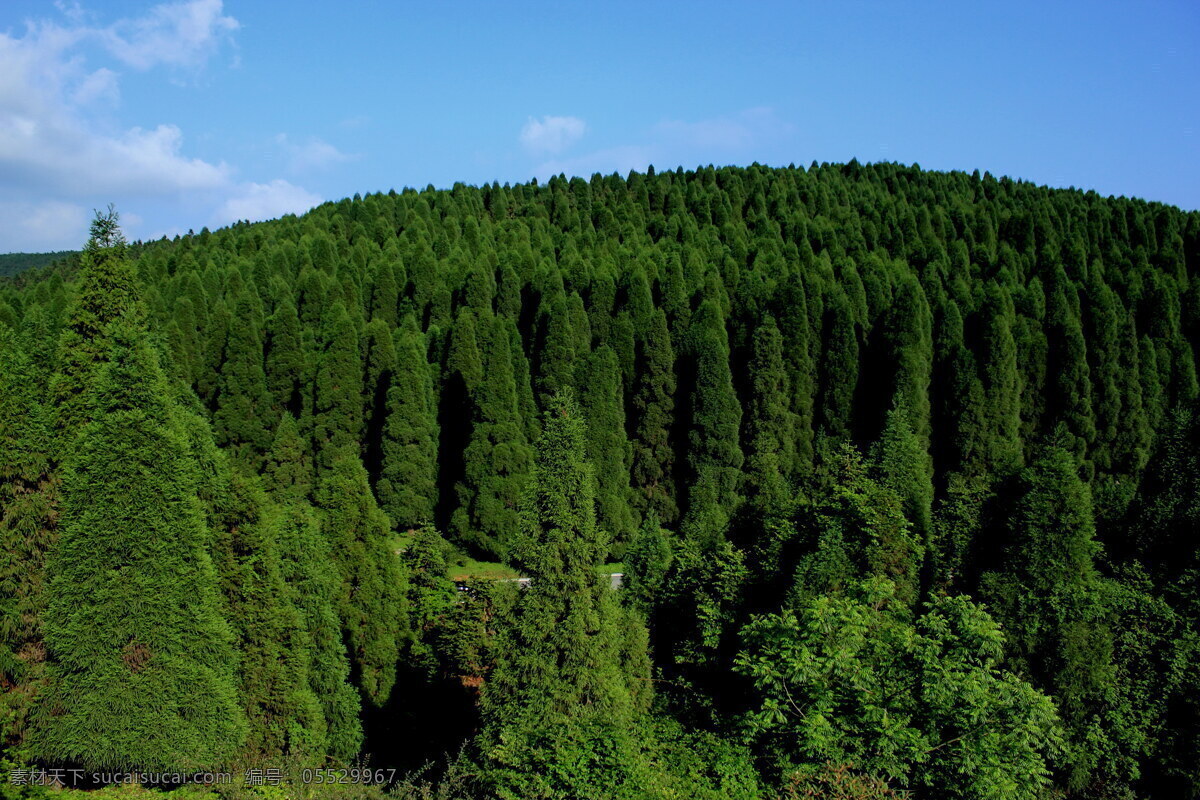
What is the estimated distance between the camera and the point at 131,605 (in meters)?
10.9

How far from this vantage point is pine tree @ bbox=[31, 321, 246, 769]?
35.5ft

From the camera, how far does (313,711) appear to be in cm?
1318

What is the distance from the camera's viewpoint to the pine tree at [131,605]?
35.5 feet

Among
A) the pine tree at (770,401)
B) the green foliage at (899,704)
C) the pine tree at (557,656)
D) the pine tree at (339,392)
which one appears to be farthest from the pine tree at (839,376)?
the pine tree at (557,656)

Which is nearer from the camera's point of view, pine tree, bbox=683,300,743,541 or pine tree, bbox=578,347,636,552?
pine tree, bbox=578,347,636,552

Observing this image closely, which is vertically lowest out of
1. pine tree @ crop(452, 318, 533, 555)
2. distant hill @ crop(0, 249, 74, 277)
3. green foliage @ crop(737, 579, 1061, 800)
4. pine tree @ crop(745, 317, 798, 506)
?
green foliage @ crop(737, 579, 1061, 800)

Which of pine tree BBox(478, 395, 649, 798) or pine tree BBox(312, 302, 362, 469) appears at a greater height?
pine tree BBox(312, 302, 362, 469)

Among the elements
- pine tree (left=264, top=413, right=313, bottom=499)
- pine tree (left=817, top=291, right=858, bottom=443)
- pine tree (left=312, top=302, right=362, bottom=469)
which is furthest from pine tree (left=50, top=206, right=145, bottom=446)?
pine tree (left=817, top=291, right=858, bottom=443)

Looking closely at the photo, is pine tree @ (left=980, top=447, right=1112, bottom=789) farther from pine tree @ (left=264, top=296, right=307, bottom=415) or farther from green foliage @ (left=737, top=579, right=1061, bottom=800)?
pine tree @ (left=264, top=296, right=307, bottom=415)

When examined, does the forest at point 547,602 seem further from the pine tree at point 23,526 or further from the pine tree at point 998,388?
the pine tree at point 998,388

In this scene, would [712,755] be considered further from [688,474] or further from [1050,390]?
[1050,390]

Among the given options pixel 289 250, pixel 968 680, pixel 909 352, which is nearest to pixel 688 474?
pixel 909 352

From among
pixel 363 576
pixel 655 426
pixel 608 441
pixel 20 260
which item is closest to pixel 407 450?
pixel 608 441

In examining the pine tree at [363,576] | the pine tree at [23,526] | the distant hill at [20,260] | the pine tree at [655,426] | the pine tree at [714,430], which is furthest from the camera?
the distant hill at [20,260]
